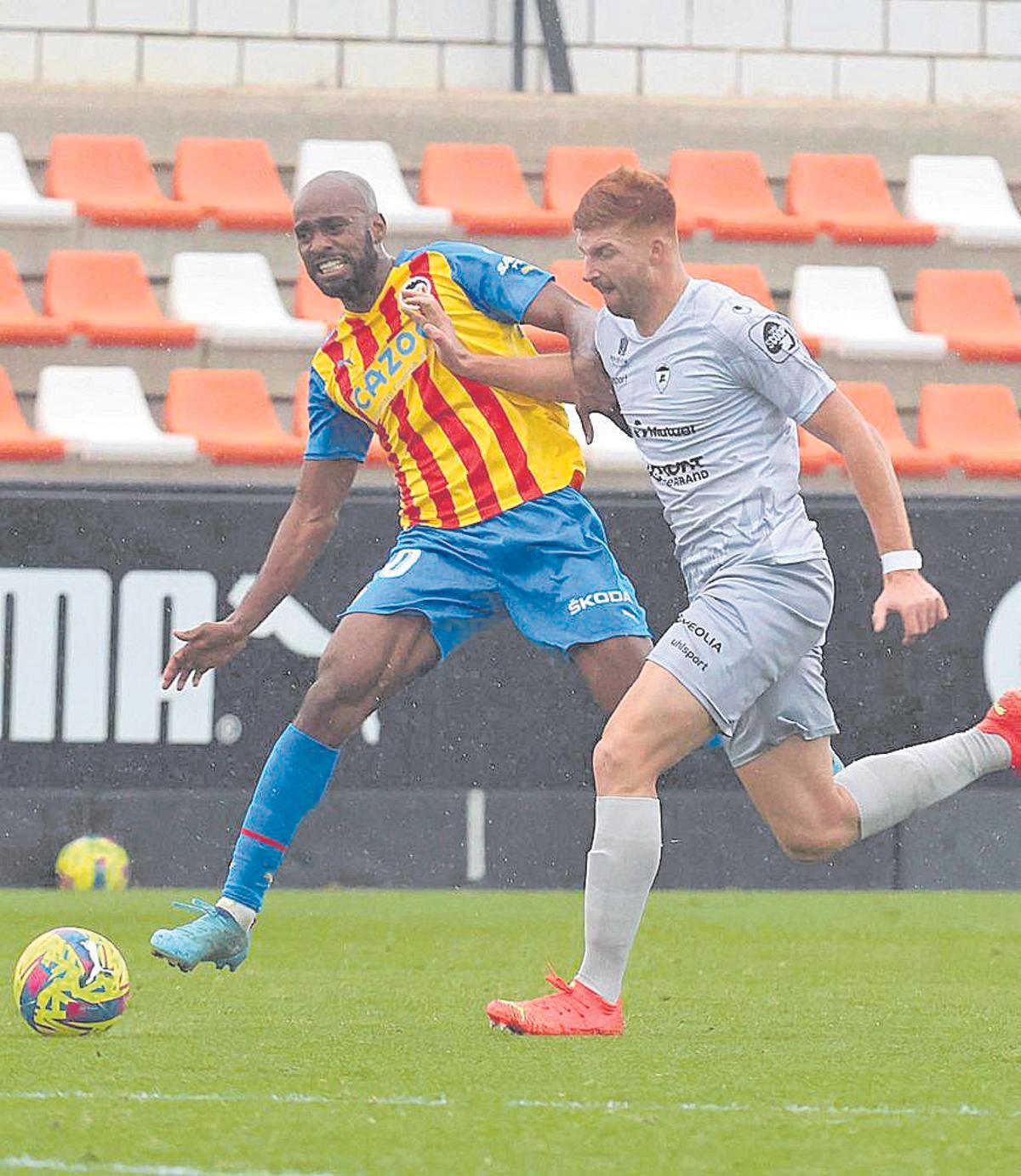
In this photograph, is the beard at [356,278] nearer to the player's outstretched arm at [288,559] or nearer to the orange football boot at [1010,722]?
the player's outstretched arm at [288,559]

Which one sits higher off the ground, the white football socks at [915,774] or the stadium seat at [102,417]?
the stadium seat at [102,417]

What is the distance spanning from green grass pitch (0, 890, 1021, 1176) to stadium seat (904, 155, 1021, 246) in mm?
5900

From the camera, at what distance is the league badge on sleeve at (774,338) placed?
5000 mm

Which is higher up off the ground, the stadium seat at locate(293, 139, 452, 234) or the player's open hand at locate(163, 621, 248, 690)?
the stadium seat at locate(293, 139, 452, 234)

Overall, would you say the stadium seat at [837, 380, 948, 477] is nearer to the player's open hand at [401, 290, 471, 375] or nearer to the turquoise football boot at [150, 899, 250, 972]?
the player's open hand at [401, 290, 471, 375]

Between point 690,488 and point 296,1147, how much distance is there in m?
2.00

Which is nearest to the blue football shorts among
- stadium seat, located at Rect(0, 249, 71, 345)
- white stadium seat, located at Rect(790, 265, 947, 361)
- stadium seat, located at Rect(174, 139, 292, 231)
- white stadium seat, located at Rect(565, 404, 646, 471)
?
white stadium seat, located at Rect(565, 404, 646, 471)

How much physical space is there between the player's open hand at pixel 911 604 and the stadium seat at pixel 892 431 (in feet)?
21.0

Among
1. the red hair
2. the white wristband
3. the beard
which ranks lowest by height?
the white wristband

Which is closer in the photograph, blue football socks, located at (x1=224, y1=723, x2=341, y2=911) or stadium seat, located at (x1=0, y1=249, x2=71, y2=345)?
blue football socks, located at (x1=224, y1=723, x2=341, y2=911)

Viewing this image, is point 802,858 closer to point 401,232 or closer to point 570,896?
point 570,896

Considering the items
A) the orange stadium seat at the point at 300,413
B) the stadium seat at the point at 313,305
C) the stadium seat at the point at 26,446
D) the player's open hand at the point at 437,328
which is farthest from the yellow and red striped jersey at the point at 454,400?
the stadium seat at the point at 313,305

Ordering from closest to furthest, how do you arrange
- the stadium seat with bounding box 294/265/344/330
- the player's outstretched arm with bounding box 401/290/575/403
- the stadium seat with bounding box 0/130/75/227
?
the player's outstretched arm with bounding box 401/290/575/403
the stadium seat with bounding box 294/265/344/330
the stadium seat with bounding box 0/130/75/227

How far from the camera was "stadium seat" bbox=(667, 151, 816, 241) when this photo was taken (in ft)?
41.9
